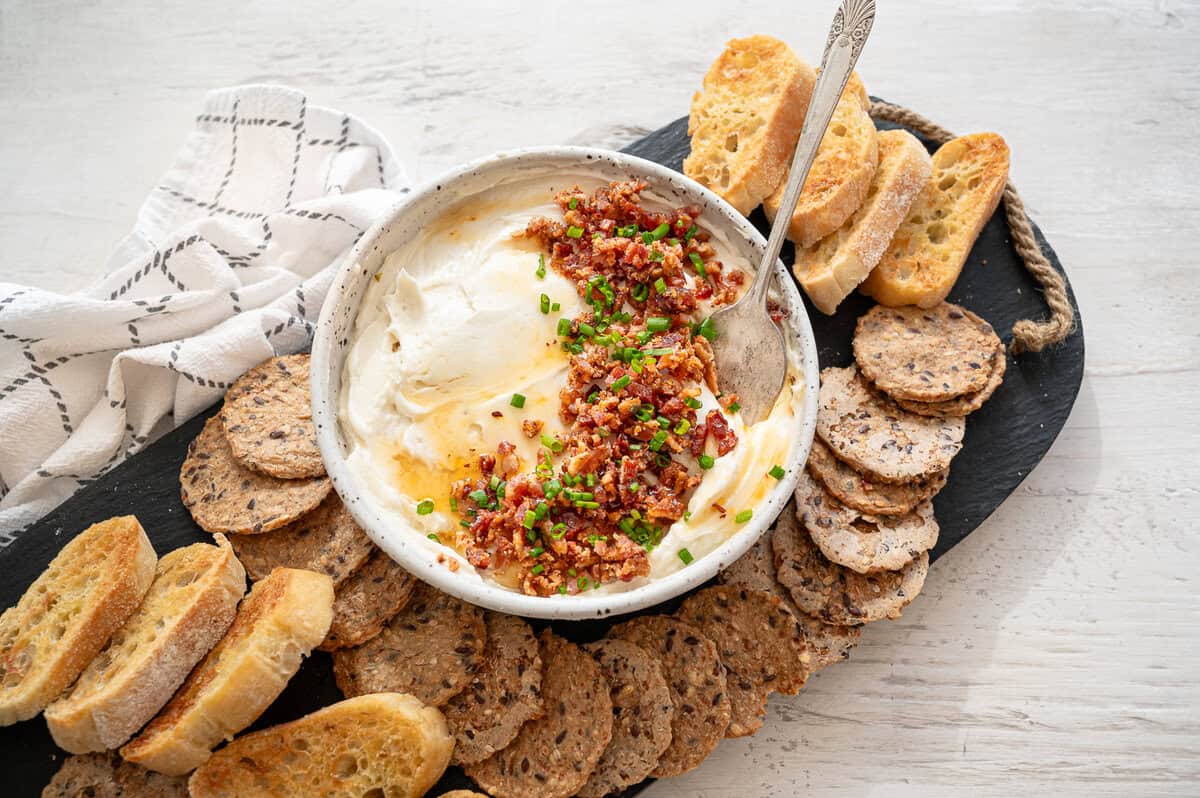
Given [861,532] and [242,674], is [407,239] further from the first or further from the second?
[861,532]

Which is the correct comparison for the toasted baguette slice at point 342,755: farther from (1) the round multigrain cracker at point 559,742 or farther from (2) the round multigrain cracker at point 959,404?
(2) the round multigrain cracker at point 959,404

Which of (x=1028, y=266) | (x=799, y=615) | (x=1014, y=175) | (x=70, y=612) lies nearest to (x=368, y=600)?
(x=70, y=612)

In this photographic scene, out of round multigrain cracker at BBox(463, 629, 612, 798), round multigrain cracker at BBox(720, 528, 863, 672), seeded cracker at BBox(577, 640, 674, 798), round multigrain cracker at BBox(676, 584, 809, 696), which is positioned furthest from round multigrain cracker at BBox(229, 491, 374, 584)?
round multigrain cracker at BBox(720, 528, 863, 672)

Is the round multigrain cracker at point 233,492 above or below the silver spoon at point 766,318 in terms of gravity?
below

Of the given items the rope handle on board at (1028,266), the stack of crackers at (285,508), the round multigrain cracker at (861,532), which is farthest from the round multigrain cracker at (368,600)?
the rope handle on board at (1028,266)

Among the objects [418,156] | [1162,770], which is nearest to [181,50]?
[418,156]

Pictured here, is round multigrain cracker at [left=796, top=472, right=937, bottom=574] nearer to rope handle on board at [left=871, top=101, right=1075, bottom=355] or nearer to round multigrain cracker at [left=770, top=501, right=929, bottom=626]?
round multigrain cracker at [left=770, top=501, right=929, bottom=626]
